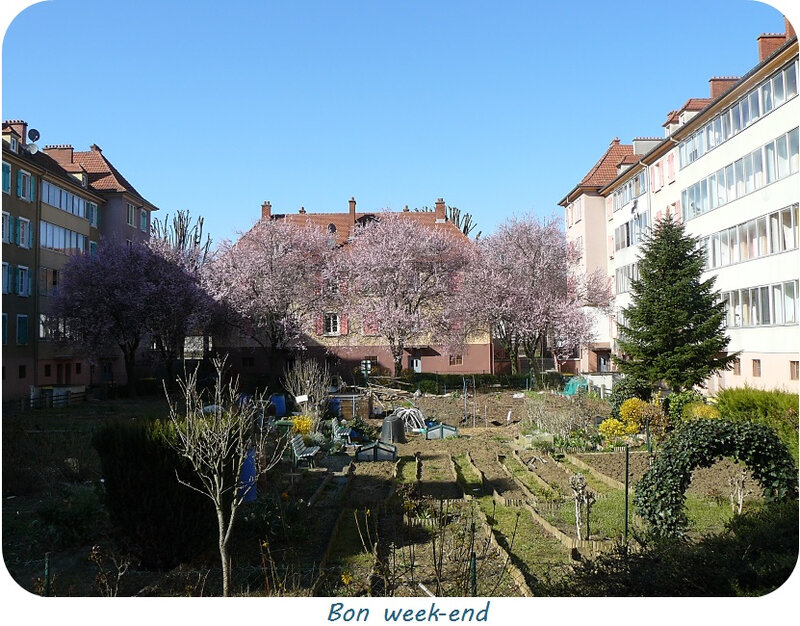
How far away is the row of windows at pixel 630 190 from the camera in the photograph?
3909 cm

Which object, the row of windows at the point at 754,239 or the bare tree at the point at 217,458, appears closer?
the bare tree at the point at 217,458

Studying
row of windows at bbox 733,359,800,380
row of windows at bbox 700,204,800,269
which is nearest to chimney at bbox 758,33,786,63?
row of windows at bbox 700,204,800,269

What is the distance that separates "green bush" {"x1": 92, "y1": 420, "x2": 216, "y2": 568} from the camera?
9.02 metres

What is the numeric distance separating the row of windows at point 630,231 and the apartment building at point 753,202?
5201 mm

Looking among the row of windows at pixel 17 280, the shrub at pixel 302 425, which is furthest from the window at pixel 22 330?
the shrub at pixel 302 425

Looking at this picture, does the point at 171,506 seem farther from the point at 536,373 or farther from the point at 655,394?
the point at 536,373

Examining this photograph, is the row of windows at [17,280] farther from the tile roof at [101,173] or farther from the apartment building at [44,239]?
the tile roof at [101,173]

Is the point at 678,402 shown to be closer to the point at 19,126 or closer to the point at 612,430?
the point at 612,430

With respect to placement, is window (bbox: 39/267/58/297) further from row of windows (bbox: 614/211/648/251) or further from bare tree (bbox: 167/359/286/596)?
bare tree (bbox: 167/359/286/596)

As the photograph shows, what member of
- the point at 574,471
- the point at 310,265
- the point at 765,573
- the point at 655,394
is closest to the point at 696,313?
the point at 655,394

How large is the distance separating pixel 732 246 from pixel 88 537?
907 inches

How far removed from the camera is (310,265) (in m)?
43.3

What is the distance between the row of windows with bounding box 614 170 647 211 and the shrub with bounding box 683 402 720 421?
2068cm

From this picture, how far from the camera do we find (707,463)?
31.0ft
